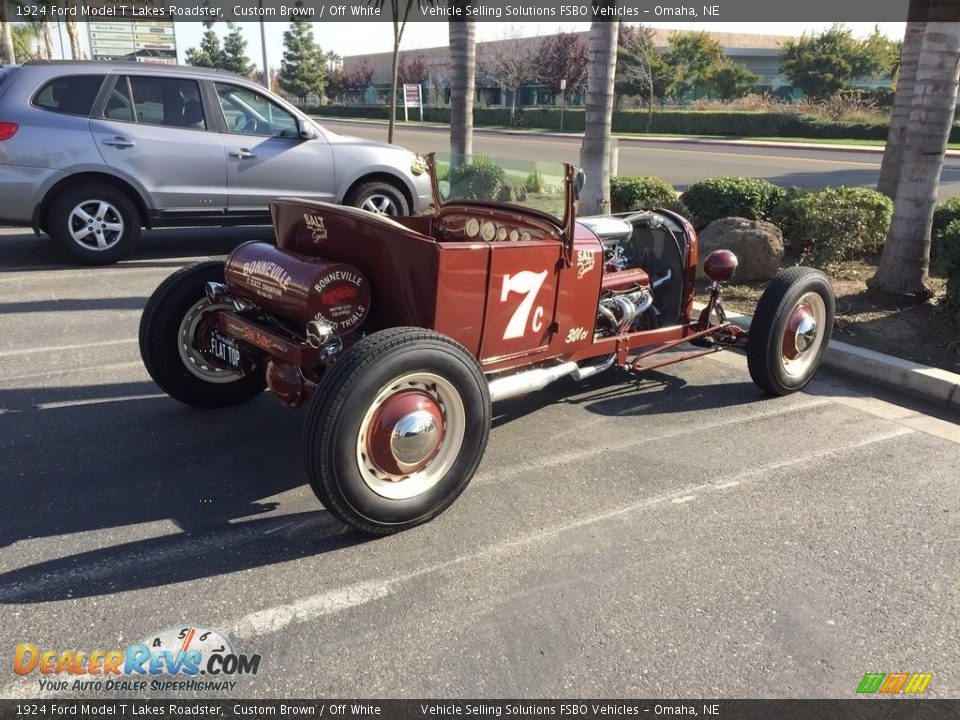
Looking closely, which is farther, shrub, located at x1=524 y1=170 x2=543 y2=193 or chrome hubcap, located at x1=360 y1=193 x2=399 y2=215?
chrome hubcap, located at x1=360 y1=193 x2=399 y2=215

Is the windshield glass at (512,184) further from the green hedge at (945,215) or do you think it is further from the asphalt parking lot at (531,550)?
the green hedge at (945,215)

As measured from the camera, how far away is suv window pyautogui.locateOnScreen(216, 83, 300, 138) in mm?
8266

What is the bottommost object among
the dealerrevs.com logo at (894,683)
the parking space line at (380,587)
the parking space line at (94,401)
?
the dealerrevs.com logo at (894,683)

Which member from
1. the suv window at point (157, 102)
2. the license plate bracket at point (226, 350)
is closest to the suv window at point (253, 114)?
the suv window at point (157, 102)

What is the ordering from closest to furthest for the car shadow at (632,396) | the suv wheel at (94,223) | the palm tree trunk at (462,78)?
the car shadow at (632,396)
the suv wheel at (94,223)
the palm tree trunk at (462,78)

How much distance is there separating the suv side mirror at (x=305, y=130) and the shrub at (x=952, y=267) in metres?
6.33

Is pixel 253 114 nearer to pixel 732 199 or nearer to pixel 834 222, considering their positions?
pixel 732 199

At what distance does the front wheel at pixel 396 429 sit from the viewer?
9.55 ft

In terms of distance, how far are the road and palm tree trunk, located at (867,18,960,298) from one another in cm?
902

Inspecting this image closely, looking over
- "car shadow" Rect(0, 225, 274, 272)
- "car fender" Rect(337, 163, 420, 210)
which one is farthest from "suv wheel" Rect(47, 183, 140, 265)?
"car fender" Rect(337, 163, 420, 210)

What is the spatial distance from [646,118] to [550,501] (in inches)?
1605

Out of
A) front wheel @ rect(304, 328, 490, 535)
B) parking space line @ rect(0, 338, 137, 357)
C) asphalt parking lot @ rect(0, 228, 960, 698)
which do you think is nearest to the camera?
asphalt parking lot @ rect(0, 228, 960, 698)

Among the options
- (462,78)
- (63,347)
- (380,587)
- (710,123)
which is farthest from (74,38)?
(380,587)

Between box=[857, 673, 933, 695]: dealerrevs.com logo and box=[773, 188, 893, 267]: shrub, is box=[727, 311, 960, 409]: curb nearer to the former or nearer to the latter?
box=[773, 188, 893, 267]: shrub
